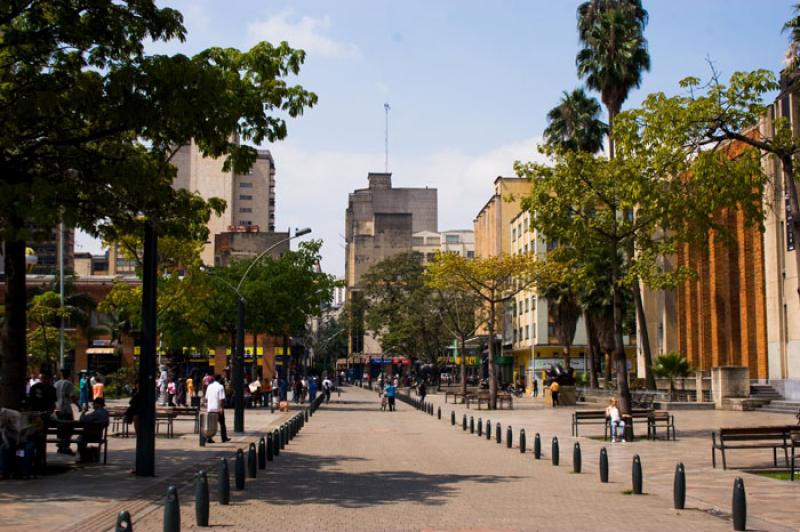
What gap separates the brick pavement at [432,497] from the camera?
12.4 metres

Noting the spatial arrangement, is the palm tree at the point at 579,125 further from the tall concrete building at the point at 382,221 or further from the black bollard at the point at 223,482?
the tall concrete building at the point at 382,221

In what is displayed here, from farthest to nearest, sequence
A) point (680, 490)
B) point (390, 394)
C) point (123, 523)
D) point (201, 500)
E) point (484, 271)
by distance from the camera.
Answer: point (484, 271)
point (390, 394)
point (680, 490)
point (201, 500)
point (123, 523)

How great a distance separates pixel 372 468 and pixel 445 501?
5616 millimetres

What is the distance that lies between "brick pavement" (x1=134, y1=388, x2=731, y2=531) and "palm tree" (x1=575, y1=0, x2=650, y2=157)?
20.5 meters

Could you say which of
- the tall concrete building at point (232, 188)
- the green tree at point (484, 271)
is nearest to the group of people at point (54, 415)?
the green tree at point (484, 271)

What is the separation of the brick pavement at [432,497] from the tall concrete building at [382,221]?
118504mm

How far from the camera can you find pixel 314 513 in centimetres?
1320

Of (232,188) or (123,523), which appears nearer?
(123,523)

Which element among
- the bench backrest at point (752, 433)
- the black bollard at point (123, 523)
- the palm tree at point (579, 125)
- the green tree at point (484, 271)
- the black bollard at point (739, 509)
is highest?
the palm tree at point (579, 125)

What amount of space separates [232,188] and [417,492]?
11129 centimetres

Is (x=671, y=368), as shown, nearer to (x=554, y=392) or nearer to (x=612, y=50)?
(x=554, y=392)

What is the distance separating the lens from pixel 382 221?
475 feet

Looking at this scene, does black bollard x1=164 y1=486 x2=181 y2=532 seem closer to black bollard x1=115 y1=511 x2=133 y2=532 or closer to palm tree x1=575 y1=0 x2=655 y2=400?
black bollard x1=115 y1=511 x2=133 y2=532

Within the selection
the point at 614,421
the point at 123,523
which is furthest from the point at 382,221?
the point at 123,523
